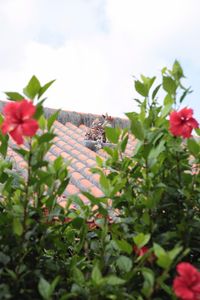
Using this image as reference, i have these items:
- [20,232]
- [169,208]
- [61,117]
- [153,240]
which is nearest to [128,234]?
[153,240]

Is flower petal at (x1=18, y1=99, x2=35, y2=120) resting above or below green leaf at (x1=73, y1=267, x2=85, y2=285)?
above

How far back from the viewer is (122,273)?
212cm

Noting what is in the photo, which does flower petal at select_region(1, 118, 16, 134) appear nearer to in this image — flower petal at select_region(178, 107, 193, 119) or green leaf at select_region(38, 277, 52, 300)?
green leaf at select_region(38, 277, 52, 300)

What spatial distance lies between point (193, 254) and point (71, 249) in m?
0.59

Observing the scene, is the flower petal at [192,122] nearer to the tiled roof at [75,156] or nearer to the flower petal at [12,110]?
the flower petal at [12,110]

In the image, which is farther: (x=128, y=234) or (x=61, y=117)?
(x=61, y=117)

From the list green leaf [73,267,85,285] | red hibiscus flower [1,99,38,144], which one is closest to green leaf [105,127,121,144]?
red hibiscus flower [1,99,38,144]

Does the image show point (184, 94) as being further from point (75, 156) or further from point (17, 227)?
point (75, 156)

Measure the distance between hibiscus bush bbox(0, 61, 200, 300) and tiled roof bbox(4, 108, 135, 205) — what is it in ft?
5.03

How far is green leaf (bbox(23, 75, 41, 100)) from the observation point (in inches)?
79.6

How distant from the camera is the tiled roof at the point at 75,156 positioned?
4.50 m

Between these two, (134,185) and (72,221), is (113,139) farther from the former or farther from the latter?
(72,221)

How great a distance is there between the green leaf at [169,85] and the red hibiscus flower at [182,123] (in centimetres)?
22

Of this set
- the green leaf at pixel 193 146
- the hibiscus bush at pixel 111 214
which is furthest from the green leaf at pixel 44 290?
the green leaf at pixel 193 146
